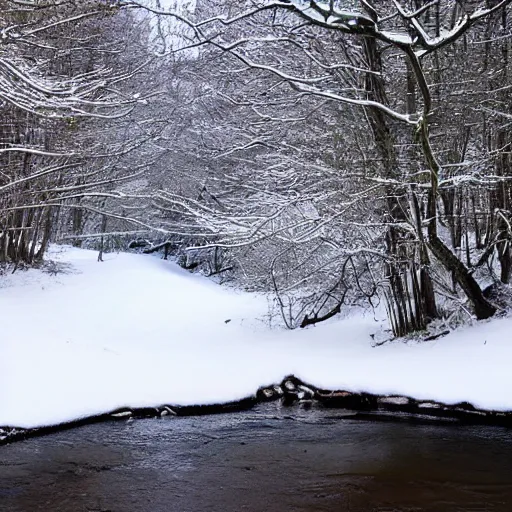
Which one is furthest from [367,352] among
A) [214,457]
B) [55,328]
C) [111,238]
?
[111,238]

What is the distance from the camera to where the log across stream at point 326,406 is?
248 inches

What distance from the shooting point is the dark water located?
451 cm

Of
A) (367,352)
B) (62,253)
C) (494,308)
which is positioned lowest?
(367,352)

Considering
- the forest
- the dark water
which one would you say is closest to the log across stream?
the dark water

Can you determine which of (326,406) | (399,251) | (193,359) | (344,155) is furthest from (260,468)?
(344,155)

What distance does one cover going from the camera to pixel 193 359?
8.81m

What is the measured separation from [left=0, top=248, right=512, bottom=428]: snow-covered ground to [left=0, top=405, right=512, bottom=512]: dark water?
0.55 m

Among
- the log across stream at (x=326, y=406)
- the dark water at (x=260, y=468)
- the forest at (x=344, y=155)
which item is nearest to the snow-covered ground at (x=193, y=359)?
the log across stream at (x=326, y=406)

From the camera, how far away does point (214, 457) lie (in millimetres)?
5527

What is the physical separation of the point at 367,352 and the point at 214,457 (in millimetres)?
3857

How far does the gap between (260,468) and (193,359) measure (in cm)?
374

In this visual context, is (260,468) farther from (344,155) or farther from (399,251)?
(344,155)

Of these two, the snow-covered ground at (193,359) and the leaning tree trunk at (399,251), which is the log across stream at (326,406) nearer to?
the snow-covered ground at (193,359)

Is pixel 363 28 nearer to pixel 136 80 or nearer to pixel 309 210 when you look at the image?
pixel 309 210
